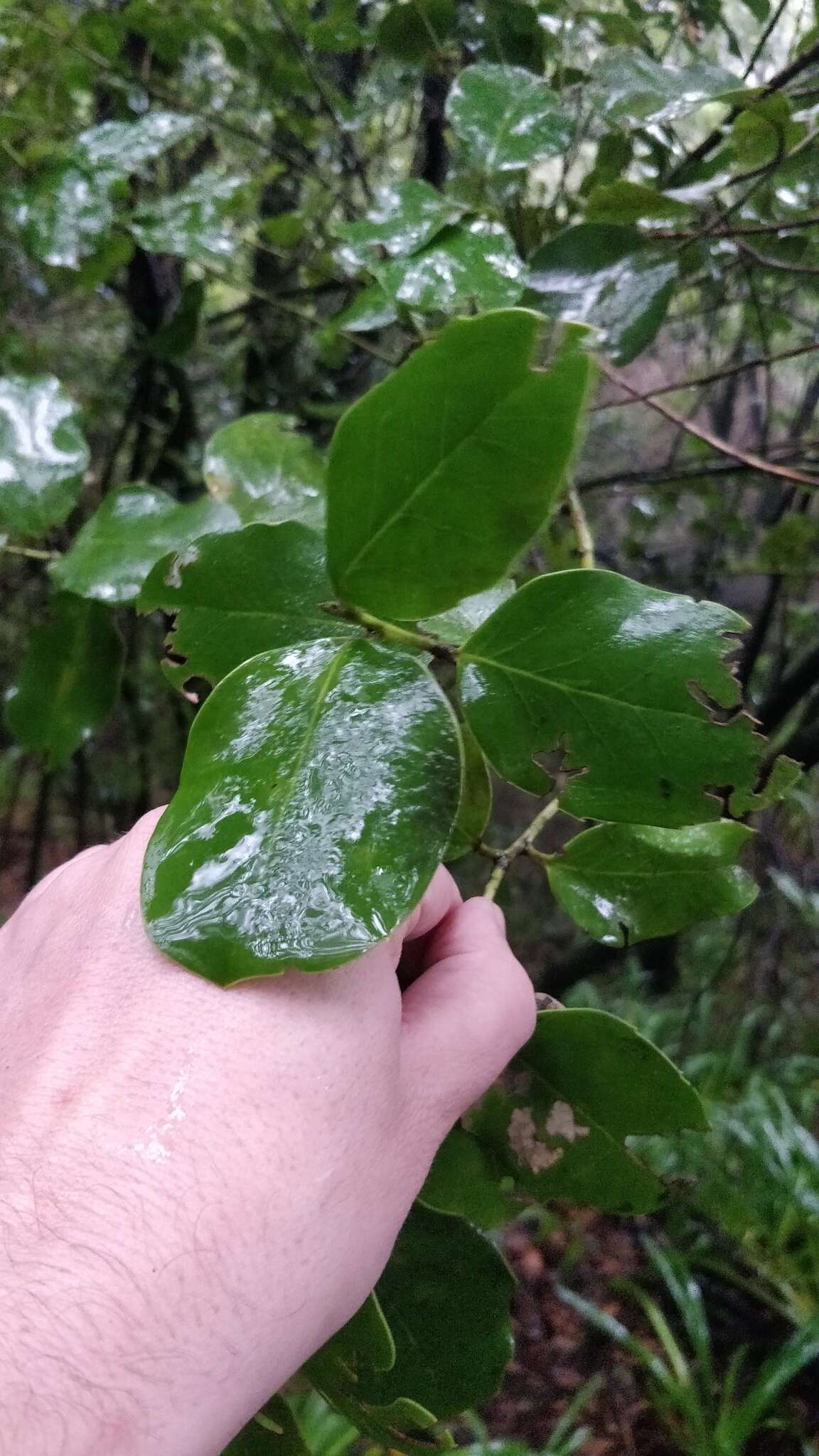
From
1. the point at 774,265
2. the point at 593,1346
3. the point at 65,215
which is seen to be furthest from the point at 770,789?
the point at 593,1346

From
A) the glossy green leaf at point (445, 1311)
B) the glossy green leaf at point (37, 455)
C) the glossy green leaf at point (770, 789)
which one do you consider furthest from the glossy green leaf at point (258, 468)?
the glossy green leaf at point (445, 1311)

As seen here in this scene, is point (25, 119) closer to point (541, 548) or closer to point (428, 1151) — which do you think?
point (541, 548)

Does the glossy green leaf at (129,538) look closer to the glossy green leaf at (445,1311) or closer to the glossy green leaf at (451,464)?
the glossy green leaf at (451,464)

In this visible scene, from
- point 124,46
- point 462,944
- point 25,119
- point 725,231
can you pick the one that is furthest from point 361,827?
point 124,46

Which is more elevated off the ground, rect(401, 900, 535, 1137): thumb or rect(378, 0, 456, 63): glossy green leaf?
rect(378, 0, 456, 63): glossy green leaf

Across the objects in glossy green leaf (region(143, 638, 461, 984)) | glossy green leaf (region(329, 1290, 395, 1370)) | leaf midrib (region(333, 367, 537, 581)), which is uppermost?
leaf midrib (region(333, 367, 537, 581))

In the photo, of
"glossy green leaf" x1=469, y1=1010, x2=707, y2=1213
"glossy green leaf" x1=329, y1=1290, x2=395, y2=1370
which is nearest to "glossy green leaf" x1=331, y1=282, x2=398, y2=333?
"glossy green leaf" x1=469, y1=1010, x2=707, y2=1213

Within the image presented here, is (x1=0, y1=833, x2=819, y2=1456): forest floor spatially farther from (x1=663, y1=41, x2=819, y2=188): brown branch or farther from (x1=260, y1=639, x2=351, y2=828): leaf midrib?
(x1=663, y1=41, x2=819, y2=188): brown branch

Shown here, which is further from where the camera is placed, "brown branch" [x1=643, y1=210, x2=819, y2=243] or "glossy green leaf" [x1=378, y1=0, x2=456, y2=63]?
"glossy green leaf" [x1=378, y1=0, x2=456, y2=63]
